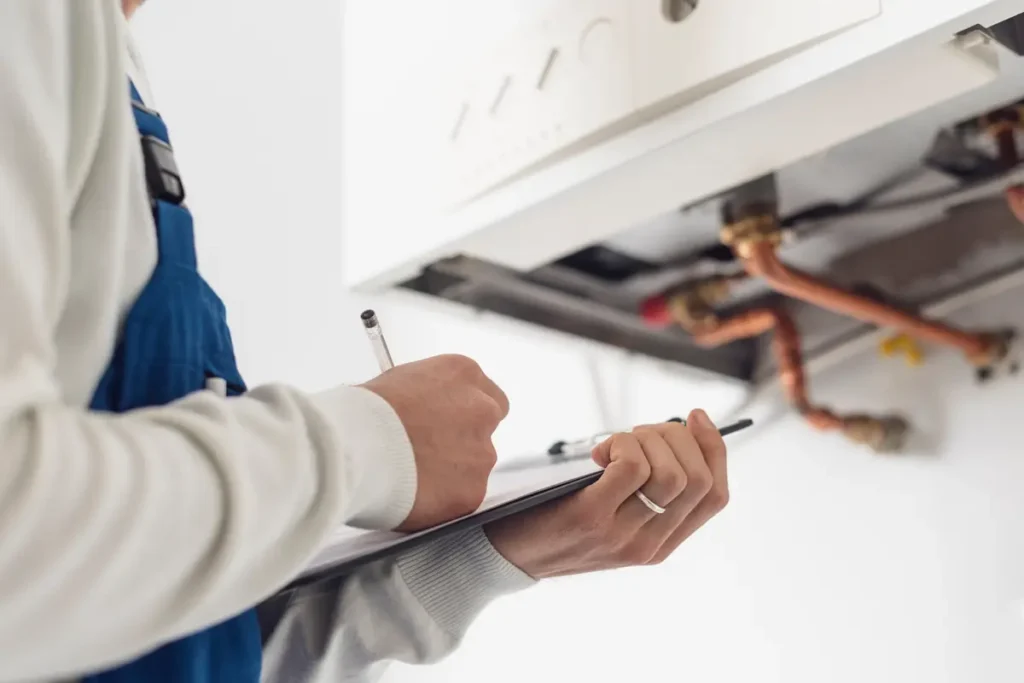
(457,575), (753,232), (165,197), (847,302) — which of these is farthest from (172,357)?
(847,302)

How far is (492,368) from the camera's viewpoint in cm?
134

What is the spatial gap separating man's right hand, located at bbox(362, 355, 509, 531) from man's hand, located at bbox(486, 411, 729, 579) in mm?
77

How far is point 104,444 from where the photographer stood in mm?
306

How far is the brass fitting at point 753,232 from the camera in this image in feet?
2.59

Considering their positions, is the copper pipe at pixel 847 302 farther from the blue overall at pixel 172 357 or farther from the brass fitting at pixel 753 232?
the blue overall at pixel 172 357

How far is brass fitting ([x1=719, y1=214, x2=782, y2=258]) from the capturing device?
790 mm

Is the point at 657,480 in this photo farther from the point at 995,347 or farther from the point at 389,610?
the point at 995,347

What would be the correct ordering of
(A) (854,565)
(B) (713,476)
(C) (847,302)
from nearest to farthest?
(B) (713,476), (C) (847,302), (A) (854,565)

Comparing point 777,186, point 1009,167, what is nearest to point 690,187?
point 777,186

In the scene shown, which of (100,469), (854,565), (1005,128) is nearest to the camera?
(100,469)

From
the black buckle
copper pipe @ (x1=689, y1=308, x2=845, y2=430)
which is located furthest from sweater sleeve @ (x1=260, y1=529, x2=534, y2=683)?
copper pipe @ (x1=689, y1=308, x2=845, y2=430)

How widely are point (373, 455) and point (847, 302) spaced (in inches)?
23.5

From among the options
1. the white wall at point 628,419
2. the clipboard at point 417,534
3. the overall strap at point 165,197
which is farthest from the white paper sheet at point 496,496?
the white wall at point 628,419

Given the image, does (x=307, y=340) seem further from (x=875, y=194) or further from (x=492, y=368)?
(x=875, y=194)
